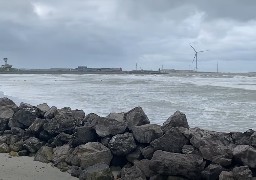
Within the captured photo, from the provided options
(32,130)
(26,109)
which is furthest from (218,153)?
(26,109)

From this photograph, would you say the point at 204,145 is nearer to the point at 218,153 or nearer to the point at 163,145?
the point at 218,153

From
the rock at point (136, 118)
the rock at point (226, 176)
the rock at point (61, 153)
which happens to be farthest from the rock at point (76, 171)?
the rock at point (226, 176)

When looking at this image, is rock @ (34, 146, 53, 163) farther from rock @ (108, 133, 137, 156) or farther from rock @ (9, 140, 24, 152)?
rock @ (108, 133, 137, 156)

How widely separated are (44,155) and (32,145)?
2.23 ft

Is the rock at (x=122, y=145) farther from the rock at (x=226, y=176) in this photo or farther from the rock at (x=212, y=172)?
the rock at (x=226, y=176)

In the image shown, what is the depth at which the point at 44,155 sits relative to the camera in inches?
346

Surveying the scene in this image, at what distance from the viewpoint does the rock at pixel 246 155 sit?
6906mm

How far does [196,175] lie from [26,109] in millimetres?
5333

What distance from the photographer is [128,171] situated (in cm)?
738

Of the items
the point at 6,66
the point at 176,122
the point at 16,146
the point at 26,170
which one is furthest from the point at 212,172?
the point at 6,66

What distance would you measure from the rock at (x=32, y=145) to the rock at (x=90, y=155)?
1.40m

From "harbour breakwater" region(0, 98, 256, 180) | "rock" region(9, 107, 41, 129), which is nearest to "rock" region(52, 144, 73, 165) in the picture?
"harbour breakwater" region(0, 98, 256, 180)

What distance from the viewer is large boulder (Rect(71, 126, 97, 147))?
8.73 meters

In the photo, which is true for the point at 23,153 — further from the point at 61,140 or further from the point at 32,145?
the point at 61,140
